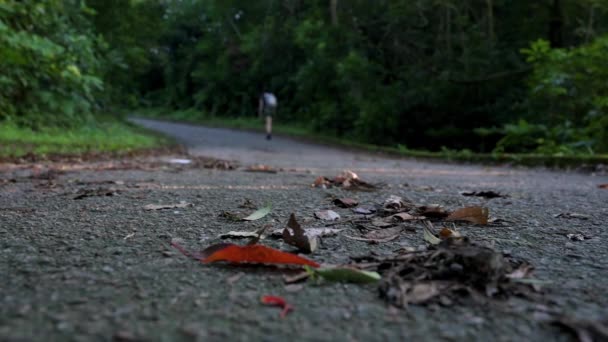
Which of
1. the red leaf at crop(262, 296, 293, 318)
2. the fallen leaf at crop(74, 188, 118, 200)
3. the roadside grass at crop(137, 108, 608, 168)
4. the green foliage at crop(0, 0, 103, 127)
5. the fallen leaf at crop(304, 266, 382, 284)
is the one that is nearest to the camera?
the red leaf at crop(262, 296, 293, 318)

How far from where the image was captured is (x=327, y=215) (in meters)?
2.36

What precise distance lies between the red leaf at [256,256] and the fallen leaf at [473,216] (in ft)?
3.41

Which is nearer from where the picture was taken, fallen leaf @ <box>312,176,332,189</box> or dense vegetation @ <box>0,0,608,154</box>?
fallen leaf @ <box>312,176,332,189</box>

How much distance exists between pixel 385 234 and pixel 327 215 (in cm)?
44

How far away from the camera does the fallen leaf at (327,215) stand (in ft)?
7.57

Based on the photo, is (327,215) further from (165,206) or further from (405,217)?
(165,206)

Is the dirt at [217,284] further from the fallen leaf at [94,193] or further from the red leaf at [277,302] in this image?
the fallen leaf at [94,193]

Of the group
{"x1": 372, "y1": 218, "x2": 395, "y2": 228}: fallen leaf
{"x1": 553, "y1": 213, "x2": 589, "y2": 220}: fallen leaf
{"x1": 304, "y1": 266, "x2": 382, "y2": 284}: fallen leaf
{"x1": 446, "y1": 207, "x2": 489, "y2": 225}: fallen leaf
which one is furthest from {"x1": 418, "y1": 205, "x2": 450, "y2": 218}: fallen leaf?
{"x1": 304, "y1": 266, "x2": 382, "y2": 284}: fallen leaf

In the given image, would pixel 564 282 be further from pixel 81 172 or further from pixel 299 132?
pixel 299 132

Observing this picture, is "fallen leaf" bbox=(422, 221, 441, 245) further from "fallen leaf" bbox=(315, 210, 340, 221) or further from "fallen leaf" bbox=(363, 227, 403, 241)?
"fallen leaf" bbox=(315, 210, 340, 221)

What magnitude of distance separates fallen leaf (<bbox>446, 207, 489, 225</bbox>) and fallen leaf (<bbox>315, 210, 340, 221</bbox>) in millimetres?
504

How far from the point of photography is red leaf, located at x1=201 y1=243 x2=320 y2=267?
146 centimetres

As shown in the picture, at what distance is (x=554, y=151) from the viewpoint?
29.9 ft

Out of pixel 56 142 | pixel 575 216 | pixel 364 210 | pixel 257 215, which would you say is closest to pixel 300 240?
pixel 257 215
